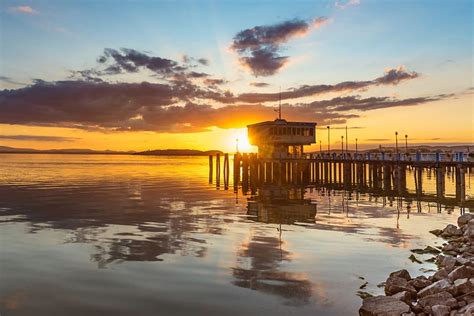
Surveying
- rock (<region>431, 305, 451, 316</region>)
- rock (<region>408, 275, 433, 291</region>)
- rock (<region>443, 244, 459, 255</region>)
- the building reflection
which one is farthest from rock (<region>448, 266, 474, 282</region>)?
the building reflection

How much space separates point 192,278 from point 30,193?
3534cm

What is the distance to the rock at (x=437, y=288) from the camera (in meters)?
10.9

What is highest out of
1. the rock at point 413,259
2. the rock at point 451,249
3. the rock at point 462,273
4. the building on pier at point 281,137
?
the building on pier at point 281,137

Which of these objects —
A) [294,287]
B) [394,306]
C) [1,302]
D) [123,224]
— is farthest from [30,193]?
[394,306]

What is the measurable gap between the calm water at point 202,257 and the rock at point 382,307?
0.52 meters

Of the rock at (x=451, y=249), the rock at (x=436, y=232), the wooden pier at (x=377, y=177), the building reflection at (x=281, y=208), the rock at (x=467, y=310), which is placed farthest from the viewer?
the wooden pier at (x=377, y=177)


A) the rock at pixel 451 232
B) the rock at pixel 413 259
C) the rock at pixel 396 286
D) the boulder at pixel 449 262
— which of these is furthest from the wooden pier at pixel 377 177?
the rock at pixel 396 286

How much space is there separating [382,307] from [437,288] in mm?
1732

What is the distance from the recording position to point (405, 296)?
11008mm

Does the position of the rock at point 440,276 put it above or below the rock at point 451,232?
above

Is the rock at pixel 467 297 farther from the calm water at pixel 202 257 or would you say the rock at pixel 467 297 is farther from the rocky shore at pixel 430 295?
the calm water at pixel 202 257

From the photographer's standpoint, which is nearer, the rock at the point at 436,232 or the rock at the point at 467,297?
the rock at the point at 467,297

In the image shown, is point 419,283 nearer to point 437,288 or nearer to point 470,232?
point 437,288

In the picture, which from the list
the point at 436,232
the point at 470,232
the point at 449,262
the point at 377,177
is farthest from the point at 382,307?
the point at 377,177
